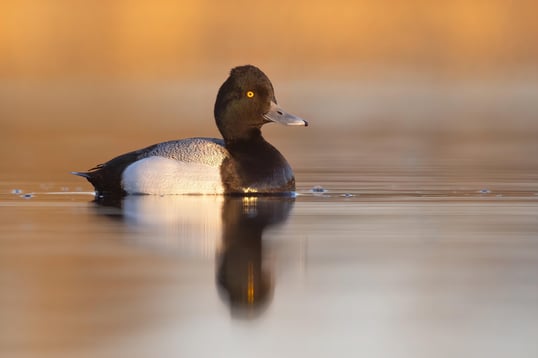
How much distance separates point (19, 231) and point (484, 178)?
19.8ft

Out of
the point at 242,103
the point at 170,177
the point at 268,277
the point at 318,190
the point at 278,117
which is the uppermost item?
the point at 242,103

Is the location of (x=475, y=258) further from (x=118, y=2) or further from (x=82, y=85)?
(x=118, y=2)

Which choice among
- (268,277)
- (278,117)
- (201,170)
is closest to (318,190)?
(278,117)

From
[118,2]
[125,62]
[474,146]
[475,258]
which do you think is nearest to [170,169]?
[475,258]

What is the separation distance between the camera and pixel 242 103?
12.7 meters

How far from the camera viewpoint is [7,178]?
13.8 m

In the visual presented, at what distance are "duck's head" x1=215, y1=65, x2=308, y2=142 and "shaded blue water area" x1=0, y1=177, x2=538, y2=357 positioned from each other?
40.9 inches

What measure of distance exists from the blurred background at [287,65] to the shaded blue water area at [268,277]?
11.4 m

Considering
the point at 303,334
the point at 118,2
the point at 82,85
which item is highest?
the point at 118,2

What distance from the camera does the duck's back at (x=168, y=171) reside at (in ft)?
39.4

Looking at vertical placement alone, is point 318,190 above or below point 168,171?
below

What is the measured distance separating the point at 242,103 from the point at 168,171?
105 centimetres

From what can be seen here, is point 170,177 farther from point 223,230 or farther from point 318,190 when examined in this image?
point 223,230

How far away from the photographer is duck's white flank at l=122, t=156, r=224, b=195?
11992 millimetres
